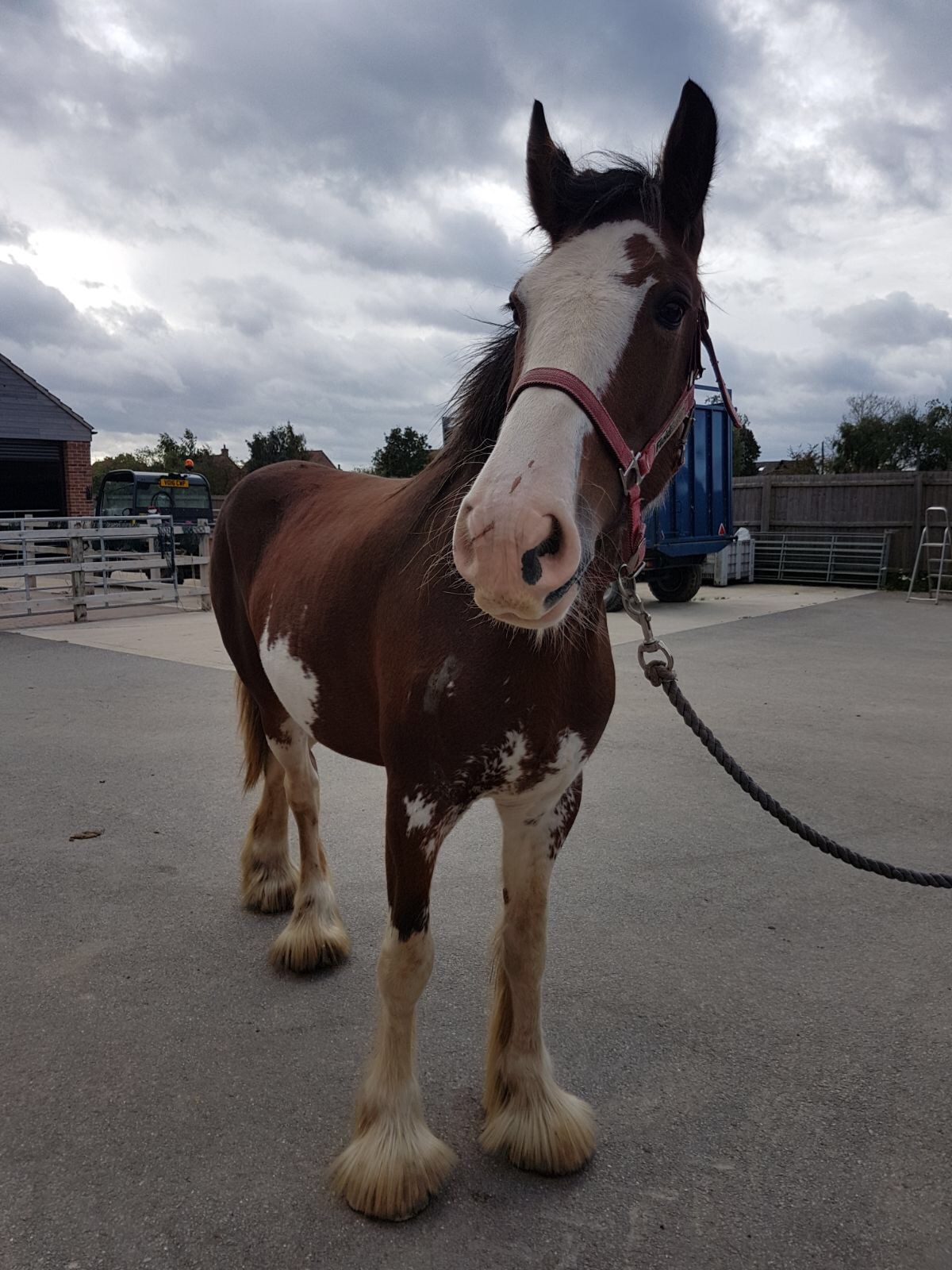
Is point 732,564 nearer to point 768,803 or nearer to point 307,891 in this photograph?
point 307,891

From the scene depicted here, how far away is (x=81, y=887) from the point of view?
325 centimetres

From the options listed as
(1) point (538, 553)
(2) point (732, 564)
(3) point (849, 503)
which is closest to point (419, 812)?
(1) point (538, 553)

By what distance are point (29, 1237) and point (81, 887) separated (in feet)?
5.63

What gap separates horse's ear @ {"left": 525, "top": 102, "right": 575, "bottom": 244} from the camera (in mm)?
1603

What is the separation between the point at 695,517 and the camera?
1177 cm

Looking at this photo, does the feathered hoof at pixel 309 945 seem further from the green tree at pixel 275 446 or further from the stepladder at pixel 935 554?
the green tree at pixel 275 446

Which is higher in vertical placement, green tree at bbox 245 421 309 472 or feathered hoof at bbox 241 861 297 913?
green tree at bbox 245 421 309 472

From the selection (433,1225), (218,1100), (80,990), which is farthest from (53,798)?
(433,1225)

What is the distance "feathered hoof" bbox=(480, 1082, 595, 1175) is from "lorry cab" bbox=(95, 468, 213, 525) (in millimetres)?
15155

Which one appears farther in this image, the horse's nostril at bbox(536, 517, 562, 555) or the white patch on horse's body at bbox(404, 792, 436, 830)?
the white patch on horse's body at bbox(404, 792, 436, 830)

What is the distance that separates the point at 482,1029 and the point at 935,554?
1485 centimetres

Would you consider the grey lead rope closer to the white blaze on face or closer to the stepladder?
the white blaze on face

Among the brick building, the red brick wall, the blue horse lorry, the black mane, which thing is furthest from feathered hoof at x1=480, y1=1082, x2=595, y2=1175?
the red brick wall

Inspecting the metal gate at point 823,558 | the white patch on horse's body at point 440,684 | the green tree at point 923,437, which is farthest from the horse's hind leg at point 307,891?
the green tree at point 923,437
